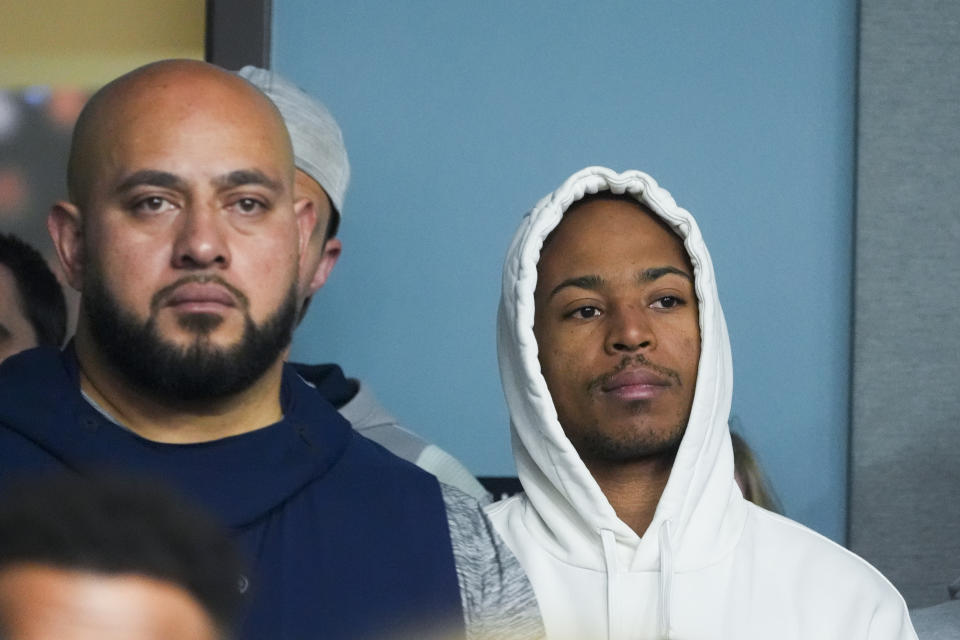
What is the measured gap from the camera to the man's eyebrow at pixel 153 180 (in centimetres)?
125

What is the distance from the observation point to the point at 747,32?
2527 millimetres

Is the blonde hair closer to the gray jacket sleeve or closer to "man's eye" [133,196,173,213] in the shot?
the gray jacket sleeve

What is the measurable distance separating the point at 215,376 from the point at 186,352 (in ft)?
0.10

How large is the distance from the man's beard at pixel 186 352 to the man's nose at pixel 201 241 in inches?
1.4

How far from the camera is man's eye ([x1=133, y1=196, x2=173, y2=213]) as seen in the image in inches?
49.8

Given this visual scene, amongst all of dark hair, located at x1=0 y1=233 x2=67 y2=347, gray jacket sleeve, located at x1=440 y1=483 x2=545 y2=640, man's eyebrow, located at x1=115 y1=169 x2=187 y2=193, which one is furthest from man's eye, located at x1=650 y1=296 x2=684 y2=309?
dark hair, located at x1=0 y1=233 x2=67 y2=347

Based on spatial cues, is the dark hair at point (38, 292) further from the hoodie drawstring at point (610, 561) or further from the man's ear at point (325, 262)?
the hoodie drawstring at point (610, 561)

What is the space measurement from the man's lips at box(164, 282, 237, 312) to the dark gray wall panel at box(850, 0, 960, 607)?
4.94 ft

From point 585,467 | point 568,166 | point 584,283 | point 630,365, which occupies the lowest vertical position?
point 585,467

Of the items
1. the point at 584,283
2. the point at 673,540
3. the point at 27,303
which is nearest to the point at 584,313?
the point at 584,283

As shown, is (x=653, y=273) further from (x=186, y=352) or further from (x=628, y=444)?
(x=186, y=352)

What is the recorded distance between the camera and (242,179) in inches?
50.2

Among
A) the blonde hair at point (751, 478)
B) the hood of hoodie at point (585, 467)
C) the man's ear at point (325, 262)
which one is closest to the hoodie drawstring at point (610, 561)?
the hood of hoodie at point (585, 467)

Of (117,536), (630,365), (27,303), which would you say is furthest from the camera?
(27,303)
